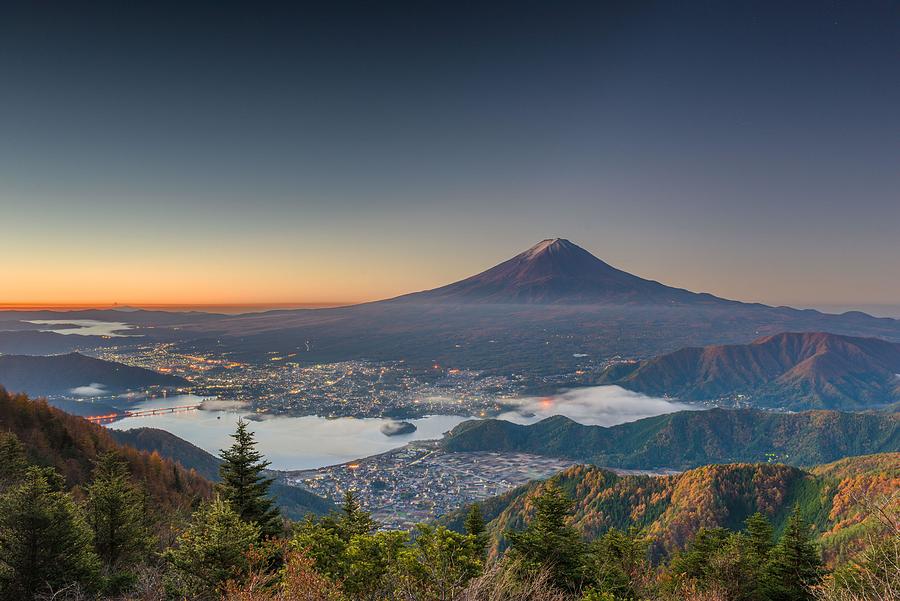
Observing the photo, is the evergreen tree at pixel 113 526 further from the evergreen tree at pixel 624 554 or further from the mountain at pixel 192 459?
the mountain at pixel 192 459

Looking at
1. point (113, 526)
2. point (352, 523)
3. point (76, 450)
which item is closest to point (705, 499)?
point (352, 523)

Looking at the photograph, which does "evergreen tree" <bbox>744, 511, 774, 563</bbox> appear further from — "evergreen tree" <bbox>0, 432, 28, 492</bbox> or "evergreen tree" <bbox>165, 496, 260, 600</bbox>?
"evergreen tree" <bbox>0, 432, 28, 492</bbox>

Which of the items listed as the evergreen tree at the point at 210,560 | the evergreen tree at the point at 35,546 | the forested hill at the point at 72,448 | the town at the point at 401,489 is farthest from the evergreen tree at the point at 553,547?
the town at the point at 401,489

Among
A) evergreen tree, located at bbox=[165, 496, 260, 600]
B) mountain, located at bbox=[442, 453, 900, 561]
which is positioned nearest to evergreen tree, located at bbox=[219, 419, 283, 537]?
evergreen tree, located at bbox=[165, 496, 260, 600]

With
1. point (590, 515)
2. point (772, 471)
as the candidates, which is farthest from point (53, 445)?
point (772, 471)

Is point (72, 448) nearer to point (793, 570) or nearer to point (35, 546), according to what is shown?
point (35, 546)

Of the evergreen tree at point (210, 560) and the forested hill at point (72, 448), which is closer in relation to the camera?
the evergreen tree at point (210, 560)
